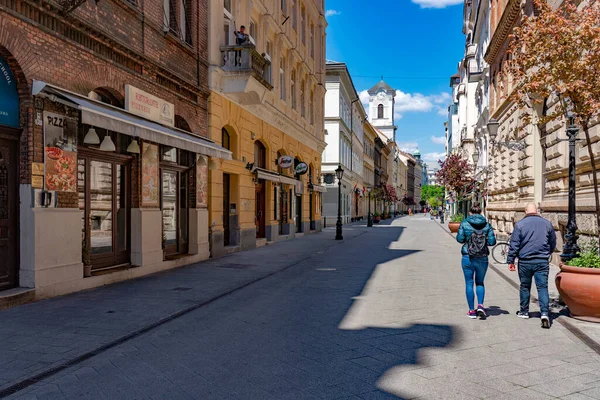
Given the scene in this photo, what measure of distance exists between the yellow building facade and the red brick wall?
1.07 m

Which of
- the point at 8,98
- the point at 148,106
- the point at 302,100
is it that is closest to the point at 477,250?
the point at 8,98

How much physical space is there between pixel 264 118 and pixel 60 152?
40.7 feet

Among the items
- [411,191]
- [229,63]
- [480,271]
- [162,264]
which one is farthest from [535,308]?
[411,191]

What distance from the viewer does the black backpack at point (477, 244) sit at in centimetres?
765

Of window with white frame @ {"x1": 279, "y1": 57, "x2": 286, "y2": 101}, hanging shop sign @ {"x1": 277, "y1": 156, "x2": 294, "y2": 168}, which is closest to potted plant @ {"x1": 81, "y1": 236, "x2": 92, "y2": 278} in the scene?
hanging shop sign @ {"x1": 277, "y1": 156, "x2": 294, "y2": 168}

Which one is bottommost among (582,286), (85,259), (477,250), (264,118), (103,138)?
(582,286)

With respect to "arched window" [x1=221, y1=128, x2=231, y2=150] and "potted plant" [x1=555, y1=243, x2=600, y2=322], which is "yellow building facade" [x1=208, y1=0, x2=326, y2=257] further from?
"potted plant" [x1=555, y1=243, x2=600, y2=322]

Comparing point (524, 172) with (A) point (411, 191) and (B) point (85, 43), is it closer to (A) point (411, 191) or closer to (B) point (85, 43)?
(B) point (85, 43)

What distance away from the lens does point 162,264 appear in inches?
504

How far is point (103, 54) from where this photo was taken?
10500 millimetres

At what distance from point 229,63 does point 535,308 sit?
11637 millimetres

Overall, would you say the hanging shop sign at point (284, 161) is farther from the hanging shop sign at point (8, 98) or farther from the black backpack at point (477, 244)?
the black backpack at point (477, 244)

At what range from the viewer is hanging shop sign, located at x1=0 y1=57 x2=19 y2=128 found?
26.7ft

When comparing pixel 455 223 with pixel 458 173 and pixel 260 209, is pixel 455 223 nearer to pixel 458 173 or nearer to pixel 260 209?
pixel 458 173
